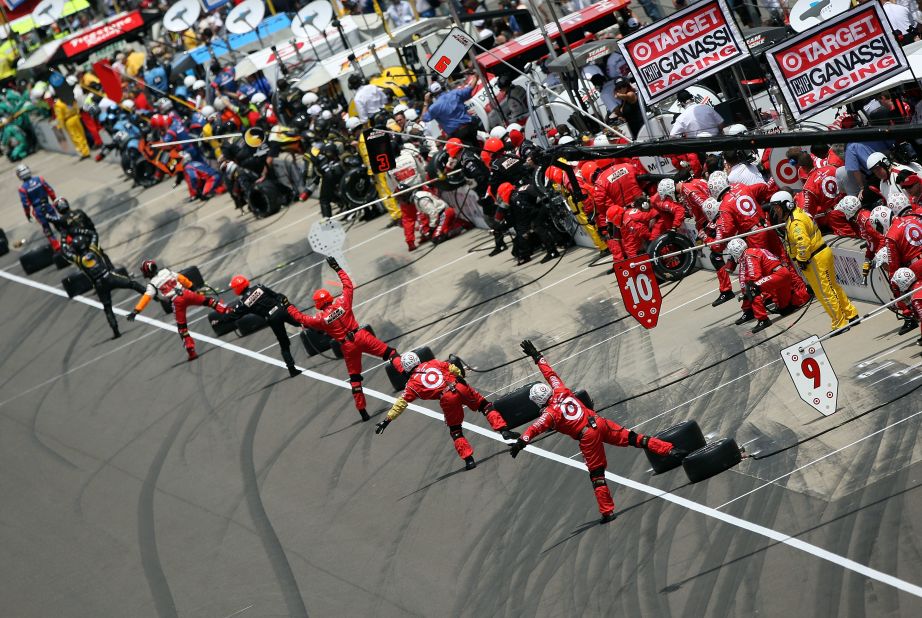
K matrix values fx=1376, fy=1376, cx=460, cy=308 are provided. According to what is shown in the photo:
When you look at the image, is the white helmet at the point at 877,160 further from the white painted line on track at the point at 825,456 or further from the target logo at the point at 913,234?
the white painted line on track at the point at 825,456

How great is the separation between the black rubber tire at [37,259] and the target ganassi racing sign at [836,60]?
1988cm

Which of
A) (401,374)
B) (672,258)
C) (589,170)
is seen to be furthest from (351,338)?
(672,258)

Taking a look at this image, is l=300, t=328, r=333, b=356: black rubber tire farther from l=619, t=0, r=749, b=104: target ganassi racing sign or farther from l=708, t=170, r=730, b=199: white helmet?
l=708, t=170, r=730, b=199: white helmet

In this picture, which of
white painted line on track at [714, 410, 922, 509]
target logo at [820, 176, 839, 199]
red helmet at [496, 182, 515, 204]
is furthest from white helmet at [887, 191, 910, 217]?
red helmet at [496, 182, 515, 204]

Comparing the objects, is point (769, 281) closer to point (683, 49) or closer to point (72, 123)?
point (683, 49)

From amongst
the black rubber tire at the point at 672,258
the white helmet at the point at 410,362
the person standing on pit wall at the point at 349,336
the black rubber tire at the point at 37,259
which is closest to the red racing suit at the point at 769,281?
the black rubber tire at the point at 672,258

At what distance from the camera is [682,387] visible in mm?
15742

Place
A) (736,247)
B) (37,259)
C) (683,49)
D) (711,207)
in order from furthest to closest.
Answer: (37,259)
(711,207)
(683,49)
(736,247)

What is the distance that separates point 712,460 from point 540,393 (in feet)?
5.97

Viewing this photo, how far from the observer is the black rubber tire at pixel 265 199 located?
91.9 ft

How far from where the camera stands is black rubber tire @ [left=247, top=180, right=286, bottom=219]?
91.9 feet

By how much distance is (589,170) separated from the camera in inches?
755

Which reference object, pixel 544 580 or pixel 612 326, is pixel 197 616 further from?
pixel 612 326

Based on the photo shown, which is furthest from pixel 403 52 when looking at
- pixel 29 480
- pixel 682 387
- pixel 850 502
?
pixel 850 502
